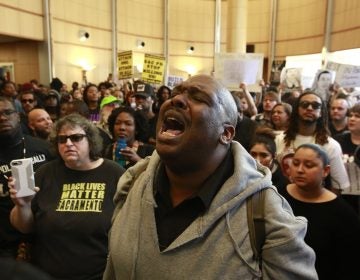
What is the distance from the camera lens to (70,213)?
2256 mm

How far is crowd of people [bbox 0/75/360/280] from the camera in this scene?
1193 millimetres

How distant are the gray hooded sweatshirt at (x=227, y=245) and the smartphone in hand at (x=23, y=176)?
1063 millimetres

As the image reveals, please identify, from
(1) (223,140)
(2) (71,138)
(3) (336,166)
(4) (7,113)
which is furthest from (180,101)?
(3) (336,166)

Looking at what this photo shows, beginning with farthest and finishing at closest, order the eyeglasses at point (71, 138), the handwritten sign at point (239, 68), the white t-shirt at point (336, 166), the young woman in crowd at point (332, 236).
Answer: the handwritten sign at point (239, 68), the white t-shirt at point (336, 166), the eyeglasses at point (71, 138), the young woman in crowd at point (332, 236)

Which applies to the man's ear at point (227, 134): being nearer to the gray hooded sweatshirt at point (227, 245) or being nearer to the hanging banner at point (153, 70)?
the gray hooded sweatshirt at point (227, 245)

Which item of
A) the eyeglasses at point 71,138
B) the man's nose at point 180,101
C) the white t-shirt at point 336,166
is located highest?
the man's nose at point 180,101

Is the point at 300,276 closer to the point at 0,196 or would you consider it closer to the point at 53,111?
the point at 0,196

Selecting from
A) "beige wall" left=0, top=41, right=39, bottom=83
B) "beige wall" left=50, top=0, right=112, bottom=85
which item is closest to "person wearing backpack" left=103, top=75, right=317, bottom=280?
"beige wall" left=50, top=0, right=112, bottom=85

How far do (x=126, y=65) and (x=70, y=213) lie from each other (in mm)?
6400

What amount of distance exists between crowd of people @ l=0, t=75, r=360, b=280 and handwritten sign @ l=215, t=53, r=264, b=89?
1005 millimetres

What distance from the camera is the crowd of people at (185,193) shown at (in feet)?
3.92

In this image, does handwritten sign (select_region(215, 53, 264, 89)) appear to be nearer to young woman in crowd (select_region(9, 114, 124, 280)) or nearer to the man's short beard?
the man's short beard

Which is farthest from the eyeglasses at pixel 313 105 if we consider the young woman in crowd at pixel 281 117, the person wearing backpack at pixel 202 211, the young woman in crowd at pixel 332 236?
the person wearing backpack at pixel 202 211

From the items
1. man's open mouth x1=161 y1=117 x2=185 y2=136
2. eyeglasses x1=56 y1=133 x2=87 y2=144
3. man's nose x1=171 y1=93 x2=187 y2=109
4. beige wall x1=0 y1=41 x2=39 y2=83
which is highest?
beige wall x1=0 y1=41 x2=39 y2=83
